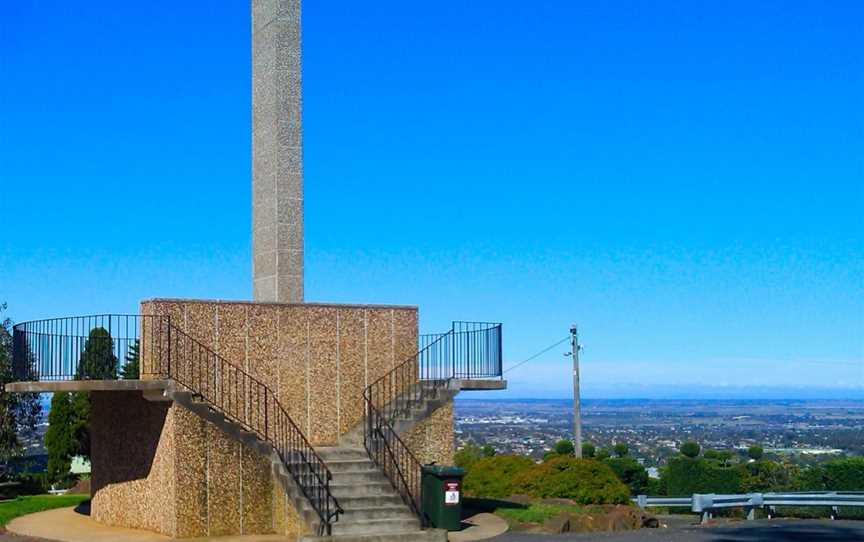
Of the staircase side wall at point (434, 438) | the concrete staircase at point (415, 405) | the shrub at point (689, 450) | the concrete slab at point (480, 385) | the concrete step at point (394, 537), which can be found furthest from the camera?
the shrub at point (689, 450)

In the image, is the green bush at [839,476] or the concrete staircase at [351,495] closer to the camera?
the concrete staircase at [351,495]

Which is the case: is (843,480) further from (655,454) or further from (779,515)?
(655,454)

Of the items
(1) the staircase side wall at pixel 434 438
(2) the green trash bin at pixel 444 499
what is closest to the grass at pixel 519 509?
(1) the staircase side wall at pixel 434 438

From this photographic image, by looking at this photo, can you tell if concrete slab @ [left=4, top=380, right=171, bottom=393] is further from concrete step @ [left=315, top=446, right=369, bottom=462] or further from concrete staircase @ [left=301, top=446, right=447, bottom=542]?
concrete staircase @ [left=301, top=446, right=447, bottom=542]

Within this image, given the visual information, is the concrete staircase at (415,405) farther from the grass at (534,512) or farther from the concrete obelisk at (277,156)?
the concrete obelisk at (277,156)

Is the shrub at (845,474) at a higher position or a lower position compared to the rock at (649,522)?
higher

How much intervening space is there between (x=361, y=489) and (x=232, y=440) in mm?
2267

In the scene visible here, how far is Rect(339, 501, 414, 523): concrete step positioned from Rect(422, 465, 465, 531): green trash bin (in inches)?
24.4

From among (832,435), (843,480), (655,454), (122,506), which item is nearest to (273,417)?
(122,506)

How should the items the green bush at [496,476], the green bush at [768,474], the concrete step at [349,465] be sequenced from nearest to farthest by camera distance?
the concrete step at [349,465], the green bush at [496,476], the green bush at [768,474]

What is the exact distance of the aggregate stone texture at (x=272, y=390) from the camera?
17.3 meters

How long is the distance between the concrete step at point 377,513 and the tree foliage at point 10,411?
1659cm

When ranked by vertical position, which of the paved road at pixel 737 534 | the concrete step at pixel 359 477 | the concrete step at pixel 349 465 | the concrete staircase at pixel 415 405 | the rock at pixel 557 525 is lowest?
the paved road at pixel 737 534

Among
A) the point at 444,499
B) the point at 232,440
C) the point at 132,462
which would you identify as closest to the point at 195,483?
the point at 232,440
